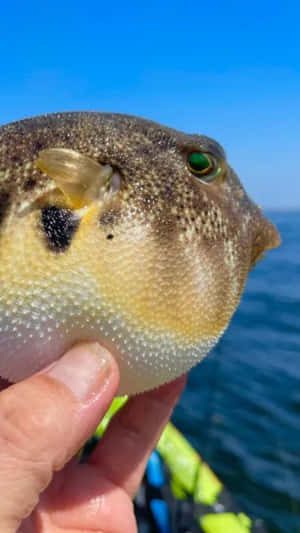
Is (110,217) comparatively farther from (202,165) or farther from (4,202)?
(202,165)

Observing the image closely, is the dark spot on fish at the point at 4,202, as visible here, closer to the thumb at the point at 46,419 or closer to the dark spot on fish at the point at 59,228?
the dark spot on fish at the point at 59,228

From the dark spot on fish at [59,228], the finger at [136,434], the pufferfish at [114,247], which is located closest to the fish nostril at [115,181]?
the pufferfish at [114,247]

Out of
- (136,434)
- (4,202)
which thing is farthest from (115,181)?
(136,434)

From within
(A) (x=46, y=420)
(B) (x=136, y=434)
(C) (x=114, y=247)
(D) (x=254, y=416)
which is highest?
(C) (x=114, y=247)

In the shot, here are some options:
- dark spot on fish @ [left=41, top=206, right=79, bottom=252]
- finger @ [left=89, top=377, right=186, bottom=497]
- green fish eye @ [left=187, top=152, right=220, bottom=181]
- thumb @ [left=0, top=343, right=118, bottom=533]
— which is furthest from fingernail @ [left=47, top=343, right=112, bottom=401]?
finger @ [left=89, top=377, right=186, bottom=497]

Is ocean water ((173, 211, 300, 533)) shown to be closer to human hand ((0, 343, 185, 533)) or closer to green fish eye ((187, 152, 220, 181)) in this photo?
human hand ((0, 343, 185, 533))

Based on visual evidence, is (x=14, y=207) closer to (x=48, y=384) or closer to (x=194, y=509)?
(x=48, y=384)

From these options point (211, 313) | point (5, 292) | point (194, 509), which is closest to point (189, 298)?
point (211, 313)
